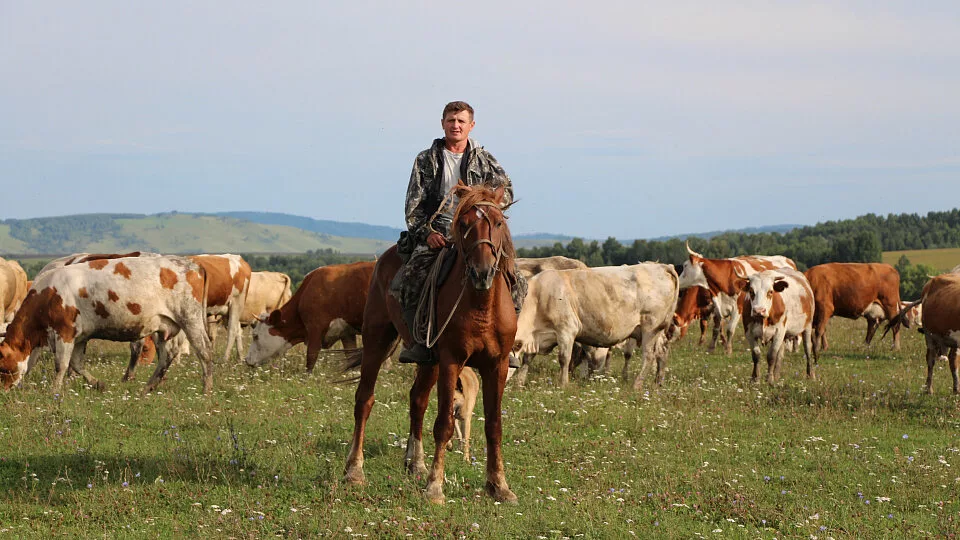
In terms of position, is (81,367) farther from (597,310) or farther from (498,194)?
(498,194)

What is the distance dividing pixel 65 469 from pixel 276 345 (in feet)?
32.0

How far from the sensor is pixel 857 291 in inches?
959

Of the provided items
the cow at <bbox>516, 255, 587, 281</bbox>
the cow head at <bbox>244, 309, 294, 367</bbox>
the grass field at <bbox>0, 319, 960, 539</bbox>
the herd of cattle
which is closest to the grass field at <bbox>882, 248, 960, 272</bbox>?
the herd of cattle

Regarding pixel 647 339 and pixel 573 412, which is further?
pixel 647 339

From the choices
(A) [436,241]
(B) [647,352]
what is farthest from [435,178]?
(B) [647,352]

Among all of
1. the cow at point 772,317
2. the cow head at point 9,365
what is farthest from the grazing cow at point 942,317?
the cow head at point 9,365

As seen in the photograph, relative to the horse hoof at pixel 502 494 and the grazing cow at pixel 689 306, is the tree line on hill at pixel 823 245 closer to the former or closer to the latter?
the grazing cow at pixel 689 306

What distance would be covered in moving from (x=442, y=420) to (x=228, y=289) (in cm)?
1487

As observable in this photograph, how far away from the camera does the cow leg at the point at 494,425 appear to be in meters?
8.16

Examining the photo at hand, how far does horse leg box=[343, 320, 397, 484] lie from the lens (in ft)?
29.6

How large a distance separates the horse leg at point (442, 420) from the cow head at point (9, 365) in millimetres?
9017

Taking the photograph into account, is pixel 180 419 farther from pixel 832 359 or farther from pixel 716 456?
pixel 832 359

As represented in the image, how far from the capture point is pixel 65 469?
29.6 feet

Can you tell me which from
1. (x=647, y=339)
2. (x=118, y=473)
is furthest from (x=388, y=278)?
(x=647, y=339)
